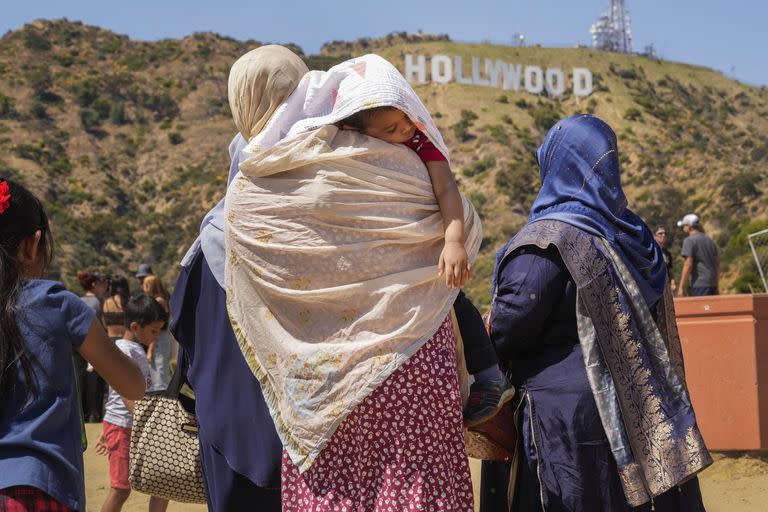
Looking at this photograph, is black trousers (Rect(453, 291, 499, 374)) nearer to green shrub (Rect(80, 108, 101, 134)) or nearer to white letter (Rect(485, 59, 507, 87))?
green shrub (Rect(80, 108, 101, 134))

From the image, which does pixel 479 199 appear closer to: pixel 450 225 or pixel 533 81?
pixel 533 81

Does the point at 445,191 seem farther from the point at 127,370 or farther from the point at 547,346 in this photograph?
the point at 127,370

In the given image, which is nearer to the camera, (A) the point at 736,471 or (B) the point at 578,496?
(B) the point at 578,496

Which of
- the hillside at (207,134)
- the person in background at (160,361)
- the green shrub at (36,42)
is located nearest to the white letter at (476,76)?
the hillside at (207,134)

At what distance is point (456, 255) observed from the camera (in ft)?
8.78

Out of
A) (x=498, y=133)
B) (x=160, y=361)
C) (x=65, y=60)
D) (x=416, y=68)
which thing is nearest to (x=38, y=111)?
(x=65, y=60)

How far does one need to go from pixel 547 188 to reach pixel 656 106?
71.6m

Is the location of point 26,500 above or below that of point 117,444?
above

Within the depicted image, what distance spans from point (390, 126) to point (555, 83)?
244 feet

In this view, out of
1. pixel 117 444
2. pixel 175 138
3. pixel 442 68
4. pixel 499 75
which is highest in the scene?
pixel 442 68

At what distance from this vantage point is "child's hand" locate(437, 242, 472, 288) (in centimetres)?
266

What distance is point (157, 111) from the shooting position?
67.1m

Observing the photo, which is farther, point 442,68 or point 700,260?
point 442,68

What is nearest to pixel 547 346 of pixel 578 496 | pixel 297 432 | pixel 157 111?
pixel 578 496
